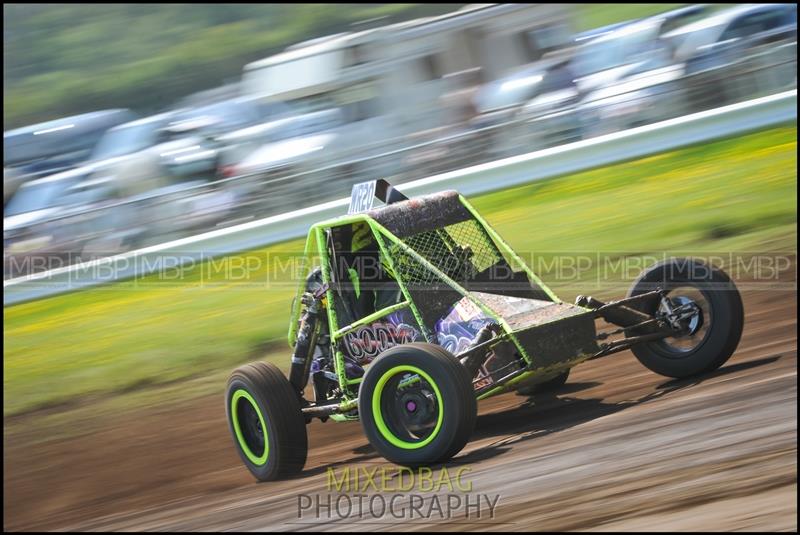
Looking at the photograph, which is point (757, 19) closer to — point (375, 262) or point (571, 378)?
point (571, 378)

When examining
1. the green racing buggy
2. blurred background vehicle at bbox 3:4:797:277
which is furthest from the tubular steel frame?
blurred background vehicle at bbox 3:4:797:277

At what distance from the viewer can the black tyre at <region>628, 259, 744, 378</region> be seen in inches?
227

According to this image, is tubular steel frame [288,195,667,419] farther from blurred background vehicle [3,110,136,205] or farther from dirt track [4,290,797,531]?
blurred background vehicle [3,110,136,205]

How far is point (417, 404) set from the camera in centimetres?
508

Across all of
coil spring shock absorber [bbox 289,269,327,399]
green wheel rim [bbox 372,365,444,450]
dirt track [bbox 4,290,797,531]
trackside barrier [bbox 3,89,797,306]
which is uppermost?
trackside barrier [bbox 3,89,797,306]

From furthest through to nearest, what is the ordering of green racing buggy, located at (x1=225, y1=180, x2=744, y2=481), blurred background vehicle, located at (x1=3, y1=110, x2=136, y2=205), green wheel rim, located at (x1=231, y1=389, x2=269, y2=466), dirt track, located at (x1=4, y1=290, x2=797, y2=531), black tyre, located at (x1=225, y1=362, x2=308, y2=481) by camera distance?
blurred background vehicle, located at (x1=3, y1=110, x2=136, y2=205) < green wheel rim, located at (x1=231, y1=389, x2=269, y2=466) < black tyre, located at (x1=225, y1=362, x2=308, y2=481) < green racing buggy, located at (x1=225, y1=180, x2=744, y2=481) < dirt track, located at (x1=4, y1=290, x2=797, y2=531)

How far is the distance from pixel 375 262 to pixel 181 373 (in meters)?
3.77

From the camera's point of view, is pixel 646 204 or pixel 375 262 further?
pixel 646 204

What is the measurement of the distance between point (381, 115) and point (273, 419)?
6998 mm

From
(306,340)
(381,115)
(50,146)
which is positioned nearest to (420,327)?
(306,340)

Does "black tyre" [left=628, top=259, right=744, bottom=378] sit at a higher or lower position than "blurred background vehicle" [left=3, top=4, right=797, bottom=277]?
lower

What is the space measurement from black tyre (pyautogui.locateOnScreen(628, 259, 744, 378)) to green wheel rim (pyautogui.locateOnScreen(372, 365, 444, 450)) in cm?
158

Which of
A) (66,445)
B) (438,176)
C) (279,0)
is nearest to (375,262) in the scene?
(66,445)

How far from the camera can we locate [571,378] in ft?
22.8
